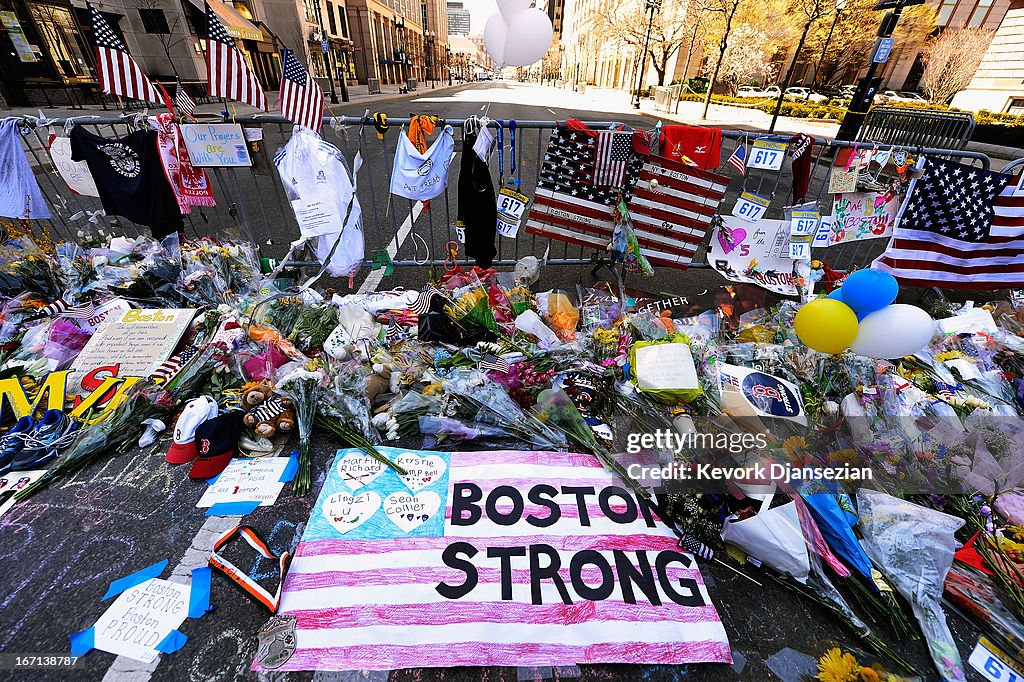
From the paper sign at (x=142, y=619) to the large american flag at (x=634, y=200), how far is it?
13.0ft

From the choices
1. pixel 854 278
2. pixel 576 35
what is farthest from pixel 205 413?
pixel 576 35

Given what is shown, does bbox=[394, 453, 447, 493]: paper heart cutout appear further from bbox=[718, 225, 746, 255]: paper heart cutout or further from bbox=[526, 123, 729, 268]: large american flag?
bbox=[718, 225, 746, 255]: paper heart cutout

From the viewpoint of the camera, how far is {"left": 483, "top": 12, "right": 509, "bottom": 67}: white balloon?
8.05 meters

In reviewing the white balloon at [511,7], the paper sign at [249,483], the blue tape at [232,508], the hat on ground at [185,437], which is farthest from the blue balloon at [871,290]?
the white balloon at [511,7]

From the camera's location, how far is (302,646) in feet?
5.91

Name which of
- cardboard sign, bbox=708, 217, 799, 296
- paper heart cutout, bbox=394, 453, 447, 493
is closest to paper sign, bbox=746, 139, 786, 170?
cardboard sign, bbox=708, 217, 799, 296

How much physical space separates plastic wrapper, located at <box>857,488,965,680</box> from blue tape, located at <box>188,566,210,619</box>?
3370mm

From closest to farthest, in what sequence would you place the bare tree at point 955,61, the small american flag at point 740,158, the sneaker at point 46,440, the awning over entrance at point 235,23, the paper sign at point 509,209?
the sneaker at point 46,440
the small american flag at point 740,158
the paper sign at point 509,209
the awning over entrance at point 235,23
the bare tree at point 955,61

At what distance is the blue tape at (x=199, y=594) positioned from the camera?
6.27 ft

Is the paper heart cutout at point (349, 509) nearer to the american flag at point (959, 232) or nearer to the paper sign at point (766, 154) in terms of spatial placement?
the paper sign at point (766, 154)

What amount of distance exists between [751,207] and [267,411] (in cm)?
483

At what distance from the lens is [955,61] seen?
965 inches

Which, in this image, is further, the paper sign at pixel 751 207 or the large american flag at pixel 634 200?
the paper sign at pixel 751 207

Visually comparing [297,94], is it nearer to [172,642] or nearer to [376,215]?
[376,215]
